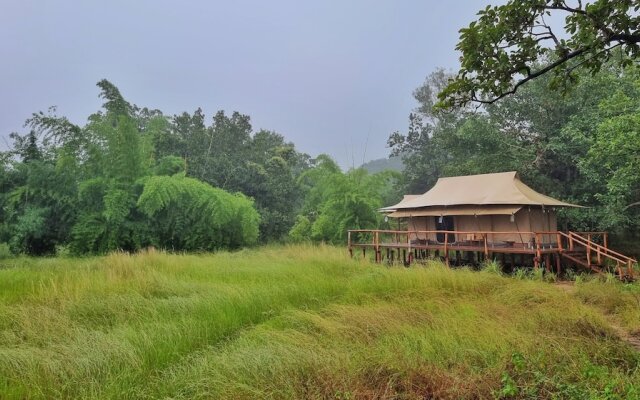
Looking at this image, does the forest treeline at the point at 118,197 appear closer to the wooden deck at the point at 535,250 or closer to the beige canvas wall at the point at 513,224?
the wooden deck at the point at 535,250

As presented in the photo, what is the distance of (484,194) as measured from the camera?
13.7 m

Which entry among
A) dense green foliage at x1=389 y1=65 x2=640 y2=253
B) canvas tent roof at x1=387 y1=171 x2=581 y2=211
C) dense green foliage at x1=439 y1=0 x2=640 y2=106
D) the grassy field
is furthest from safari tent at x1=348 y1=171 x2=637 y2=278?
dense green foliage at x1=439 y1=0 x2=640 y2=106

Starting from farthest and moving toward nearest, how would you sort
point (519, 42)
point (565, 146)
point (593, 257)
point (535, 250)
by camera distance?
point (565, 146) → point (593, 257) → point (535, 250) → point (519, 42)

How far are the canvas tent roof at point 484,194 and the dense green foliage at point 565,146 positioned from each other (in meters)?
1.82

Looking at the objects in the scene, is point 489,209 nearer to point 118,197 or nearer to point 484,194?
point 484,194

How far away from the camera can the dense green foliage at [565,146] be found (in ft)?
42.8

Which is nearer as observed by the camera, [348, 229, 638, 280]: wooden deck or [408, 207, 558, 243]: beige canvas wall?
[348, 229, 638, 280]: wooden deck

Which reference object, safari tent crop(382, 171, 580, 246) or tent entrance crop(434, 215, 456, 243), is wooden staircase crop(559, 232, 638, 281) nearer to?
safari tent crop(382, 171, 580, 246)

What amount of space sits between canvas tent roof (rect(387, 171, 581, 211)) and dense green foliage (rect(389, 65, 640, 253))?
182 centimetres

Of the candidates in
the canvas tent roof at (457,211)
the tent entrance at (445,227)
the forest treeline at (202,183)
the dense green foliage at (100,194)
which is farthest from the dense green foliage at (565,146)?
the dense green foliage at (100,194)

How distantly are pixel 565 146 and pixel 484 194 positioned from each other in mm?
4509

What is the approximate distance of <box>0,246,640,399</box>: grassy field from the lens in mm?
3021

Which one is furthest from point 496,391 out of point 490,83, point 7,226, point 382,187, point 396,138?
point 396,138

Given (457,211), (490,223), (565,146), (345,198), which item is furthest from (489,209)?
(345,198)
